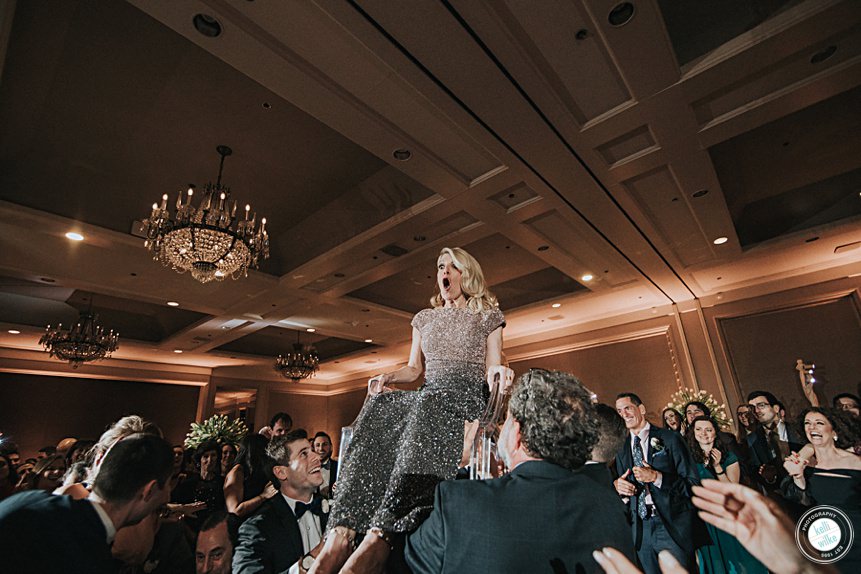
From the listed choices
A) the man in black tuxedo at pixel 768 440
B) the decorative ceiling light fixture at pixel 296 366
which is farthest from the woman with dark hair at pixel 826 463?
the decorative ceiling light fixture at pixel 296 366

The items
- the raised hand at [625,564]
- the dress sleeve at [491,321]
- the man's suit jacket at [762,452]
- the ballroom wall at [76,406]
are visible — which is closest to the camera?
the raised hand at [625,564]

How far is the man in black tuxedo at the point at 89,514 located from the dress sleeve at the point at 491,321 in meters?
1.49

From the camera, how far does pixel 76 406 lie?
1148 cm

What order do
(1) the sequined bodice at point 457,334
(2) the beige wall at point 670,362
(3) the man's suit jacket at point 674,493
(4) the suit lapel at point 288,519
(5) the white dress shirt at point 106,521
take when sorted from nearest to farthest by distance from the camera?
(5) the white dress shirt at point 106,521, (1) the sequined bodice at point 457,334, (4) the suit lapel at point 288,519, (3) the man's suit jacket at point 674,493, (2) the beige wall at point 670,362

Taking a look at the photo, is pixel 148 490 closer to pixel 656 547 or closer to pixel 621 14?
pixel 656 547

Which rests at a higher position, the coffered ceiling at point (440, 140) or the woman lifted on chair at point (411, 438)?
the coffered ceiling at point (440, 140)

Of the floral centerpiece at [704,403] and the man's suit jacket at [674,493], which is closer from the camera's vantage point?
the man's suit jacket at [674,493]

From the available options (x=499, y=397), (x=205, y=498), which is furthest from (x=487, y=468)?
(x=205, y=498)

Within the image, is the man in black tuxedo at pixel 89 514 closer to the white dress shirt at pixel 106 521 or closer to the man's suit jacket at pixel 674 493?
the white dress shirt at pixel 106 521

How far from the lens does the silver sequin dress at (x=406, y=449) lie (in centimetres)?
139

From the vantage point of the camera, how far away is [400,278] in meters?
7.28

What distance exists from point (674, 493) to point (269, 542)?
2.50 meters

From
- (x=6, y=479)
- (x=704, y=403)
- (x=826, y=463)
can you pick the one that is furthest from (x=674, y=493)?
(x=6, y=479)

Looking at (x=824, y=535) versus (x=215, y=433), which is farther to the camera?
(x=215, y=433)
